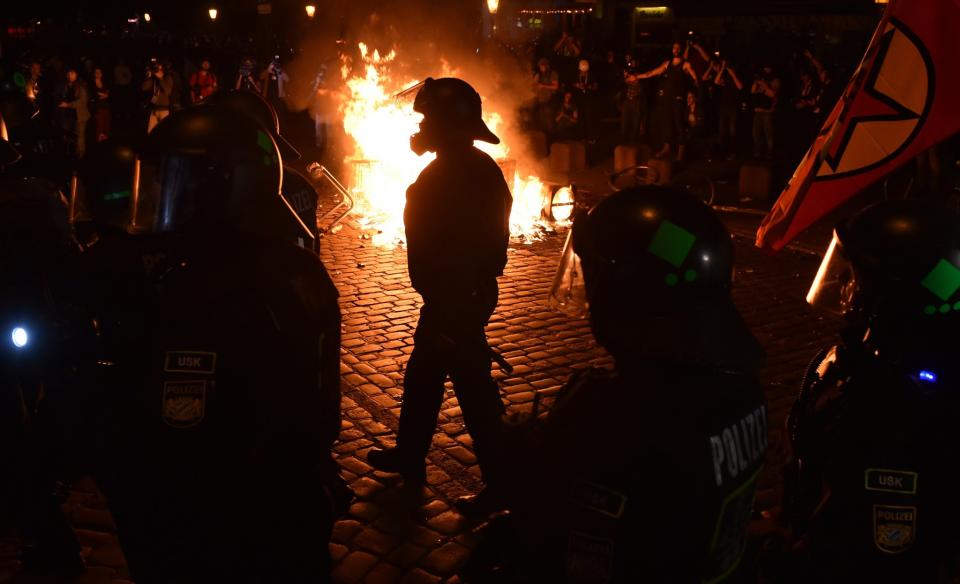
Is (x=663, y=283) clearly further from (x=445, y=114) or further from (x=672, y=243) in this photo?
(x=445, y=114)

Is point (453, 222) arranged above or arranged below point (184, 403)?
above

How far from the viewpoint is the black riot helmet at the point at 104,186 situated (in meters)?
4.24

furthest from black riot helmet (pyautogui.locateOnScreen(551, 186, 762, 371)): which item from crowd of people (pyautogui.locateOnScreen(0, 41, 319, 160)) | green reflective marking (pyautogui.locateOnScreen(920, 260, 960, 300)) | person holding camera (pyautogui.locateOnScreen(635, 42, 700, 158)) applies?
crowd of people (pyautogui.locateOnScreen(0, 41, 319, 160))

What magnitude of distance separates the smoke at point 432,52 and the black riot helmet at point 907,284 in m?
14.9

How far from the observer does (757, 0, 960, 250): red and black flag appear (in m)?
4.43

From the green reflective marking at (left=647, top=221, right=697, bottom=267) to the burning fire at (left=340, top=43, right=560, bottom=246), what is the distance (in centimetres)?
846

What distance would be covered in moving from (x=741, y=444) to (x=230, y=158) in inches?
71.7

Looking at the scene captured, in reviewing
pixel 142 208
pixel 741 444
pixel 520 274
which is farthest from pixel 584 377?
pixel 520 274

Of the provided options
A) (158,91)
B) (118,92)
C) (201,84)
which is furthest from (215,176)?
(118,92)

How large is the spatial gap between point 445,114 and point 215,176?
2.08 m

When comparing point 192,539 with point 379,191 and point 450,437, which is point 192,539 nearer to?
point 450,437

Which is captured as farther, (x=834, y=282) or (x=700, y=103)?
(x=700, y=103)

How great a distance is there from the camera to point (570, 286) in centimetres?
297

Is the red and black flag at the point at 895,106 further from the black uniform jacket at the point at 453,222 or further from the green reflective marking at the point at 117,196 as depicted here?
the green reflective marking at the point at 117,196
